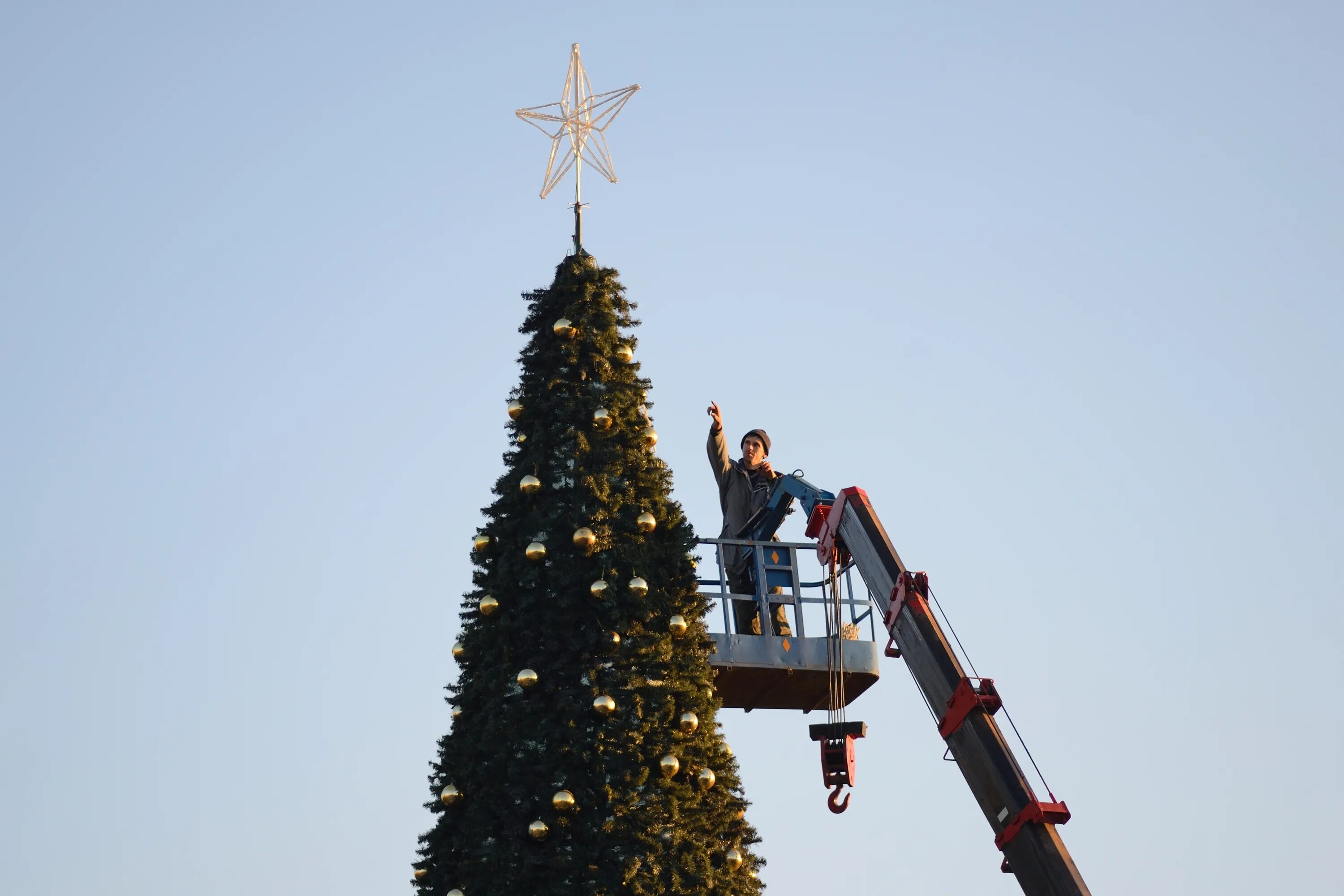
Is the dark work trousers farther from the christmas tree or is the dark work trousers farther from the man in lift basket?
the christmas tree

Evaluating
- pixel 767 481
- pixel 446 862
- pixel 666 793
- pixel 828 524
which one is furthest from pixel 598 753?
pixel 767 481

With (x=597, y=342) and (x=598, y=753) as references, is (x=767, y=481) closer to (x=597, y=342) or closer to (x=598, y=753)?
(x=597, y=342)

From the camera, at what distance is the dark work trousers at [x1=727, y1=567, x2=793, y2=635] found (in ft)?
61.0

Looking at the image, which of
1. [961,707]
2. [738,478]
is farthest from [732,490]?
[961,707]

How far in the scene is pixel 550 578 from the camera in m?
15.5

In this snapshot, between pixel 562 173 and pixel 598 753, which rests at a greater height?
pixel 562 173

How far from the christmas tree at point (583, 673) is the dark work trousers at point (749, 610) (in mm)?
2470

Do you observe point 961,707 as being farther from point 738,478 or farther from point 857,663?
point 738,478

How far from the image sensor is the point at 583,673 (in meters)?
15.1

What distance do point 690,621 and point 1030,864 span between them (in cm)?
395

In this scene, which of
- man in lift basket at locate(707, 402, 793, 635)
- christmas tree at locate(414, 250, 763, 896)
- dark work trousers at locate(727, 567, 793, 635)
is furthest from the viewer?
man in lift basket at locate(707, 402, 793, 635)

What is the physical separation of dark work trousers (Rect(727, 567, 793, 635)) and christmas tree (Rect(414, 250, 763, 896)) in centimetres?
247

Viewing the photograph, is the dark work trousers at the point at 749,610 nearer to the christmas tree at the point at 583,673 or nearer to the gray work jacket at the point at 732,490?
the gray work jacket at the point at 732,490

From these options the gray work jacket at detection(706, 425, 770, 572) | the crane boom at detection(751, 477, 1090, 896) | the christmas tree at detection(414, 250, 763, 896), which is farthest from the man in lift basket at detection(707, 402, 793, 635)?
the christmas tree at detection(414, 250, 763, 896)
